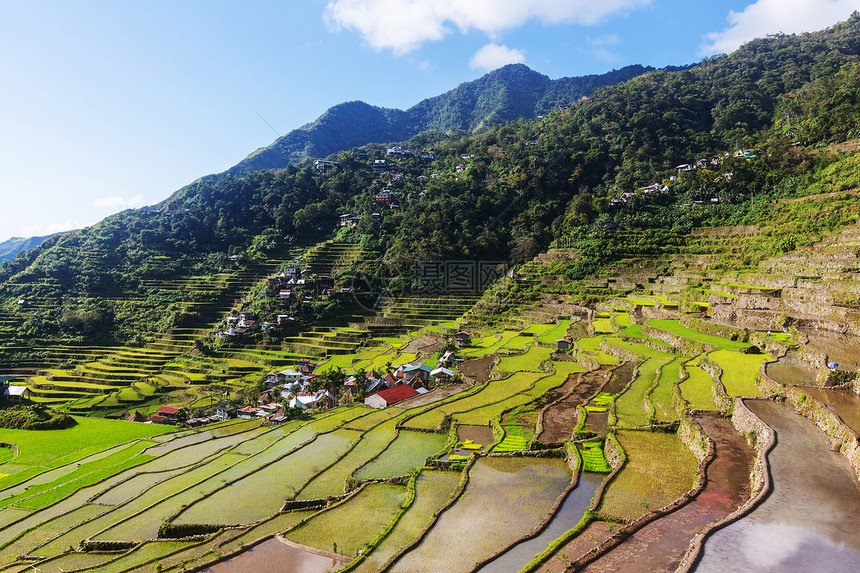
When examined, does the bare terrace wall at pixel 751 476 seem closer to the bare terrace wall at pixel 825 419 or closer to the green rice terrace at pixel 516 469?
the green rice terrace at pixel 516 469

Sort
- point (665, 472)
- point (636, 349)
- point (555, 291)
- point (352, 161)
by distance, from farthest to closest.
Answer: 1. point (352, 161)
2. point (555, 291)
3. point (636, 349)
4. point (665, 472)

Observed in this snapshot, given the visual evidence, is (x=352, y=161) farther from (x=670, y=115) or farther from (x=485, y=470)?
(x=485, y=470)

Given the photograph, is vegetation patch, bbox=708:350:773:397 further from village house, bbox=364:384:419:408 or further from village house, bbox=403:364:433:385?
village house, bbox=403:364:433:385

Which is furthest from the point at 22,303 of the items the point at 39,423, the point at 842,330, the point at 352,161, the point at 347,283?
the point at 842,330

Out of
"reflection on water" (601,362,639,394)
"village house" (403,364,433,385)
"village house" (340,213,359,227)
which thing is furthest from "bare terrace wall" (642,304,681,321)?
"village house" (340,213,359,227)

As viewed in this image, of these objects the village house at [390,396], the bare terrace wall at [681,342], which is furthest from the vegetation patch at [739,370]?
the village house at [390,396]

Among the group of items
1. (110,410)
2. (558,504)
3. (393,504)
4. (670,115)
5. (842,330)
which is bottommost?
(110,410)
